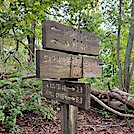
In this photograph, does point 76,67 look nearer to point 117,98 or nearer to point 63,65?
point 63,65

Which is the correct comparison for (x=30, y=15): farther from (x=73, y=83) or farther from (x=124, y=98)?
(x=124, y=98)

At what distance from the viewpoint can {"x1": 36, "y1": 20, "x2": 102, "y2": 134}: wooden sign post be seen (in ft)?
5.80

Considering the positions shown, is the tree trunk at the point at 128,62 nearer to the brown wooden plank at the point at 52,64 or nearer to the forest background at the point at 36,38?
the forest background at the point at 36,38

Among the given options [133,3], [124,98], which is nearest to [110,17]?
[133,3]

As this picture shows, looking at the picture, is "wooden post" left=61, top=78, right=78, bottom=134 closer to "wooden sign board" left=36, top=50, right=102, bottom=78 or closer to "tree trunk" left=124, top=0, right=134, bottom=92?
"wooden sign board" left=36, top=50, right=102, bottom=78

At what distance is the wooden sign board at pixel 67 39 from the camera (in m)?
1.77

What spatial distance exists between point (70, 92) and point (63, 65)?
0.27 m

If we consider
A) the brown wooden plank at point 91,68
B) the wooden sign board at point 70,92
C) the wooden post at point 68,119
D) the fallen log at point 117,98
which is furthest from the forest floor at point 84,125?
the brown wooden plank at point 91,68

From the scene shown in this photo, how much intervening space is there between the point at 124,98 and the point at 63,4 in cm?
253

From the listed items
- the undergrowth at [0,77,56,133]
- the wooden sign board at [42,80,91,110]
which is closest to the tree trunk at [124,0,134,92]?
the undergrowth at [0,77,56,133]

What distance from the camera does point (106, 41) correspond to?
6191mm

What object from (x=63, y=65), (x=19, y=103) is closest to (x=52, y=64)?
(x=63, y=65)

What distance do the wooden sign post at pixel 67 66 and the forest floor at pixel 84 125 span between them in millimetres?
1373

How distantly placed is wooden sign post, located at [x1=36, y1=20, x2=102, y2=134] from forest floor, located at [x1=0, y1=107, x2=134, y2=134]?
1.37 m
